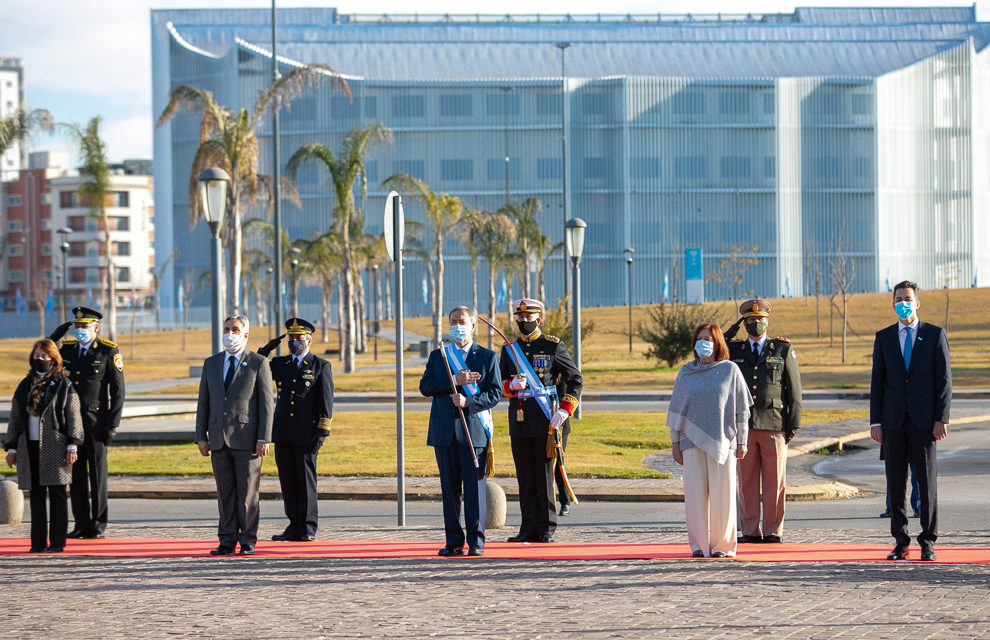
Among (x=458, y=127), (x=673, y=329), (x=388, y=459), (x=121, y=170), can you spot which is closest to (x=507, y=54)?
(x=458, y=127)

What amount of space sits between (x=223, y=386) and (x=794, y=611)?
483 cm

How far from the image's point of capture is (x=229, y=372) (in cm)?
1064

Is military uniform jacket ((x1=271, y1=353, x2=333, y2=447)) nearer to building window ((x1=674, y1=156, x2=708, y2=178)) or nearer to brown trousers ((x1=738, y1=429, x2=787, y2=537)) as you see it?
brown trousers ((x1=738, y1=429, x2=787, y2=537))

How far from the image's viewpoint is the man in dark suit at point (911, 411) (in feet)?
31.9

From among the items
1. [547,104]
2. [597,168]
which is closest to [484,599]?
[597,168]

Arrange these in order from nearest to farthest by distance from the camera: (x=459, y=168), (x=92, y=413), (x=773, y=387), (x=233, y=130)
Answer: (x=773, y=387) < (x=92, y=413) < (x=233, y=130) < (x=459, y=168)

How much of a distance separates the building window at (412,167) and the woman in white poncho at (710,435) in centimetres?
8533

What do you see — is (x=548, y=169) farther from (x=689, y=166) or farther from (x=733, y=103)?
(x=733, y=103)

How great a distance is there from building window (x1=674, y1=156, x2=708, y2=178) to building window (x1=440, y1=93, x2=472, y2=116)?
15.0m

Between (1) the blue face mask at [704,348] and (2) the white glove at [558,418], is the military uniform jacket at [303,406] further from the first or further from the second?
(1) the blue face mask at [704,348]

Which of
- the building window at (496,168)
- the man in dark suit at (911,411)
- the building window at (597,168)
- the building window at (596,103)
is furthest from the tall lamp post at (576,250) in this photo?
the building window at (596,103)

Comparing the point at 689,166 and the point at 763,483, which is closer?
the point at 763,483

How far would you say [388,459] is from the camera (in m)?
18.0

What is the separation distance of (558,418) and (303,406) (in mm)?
2254
